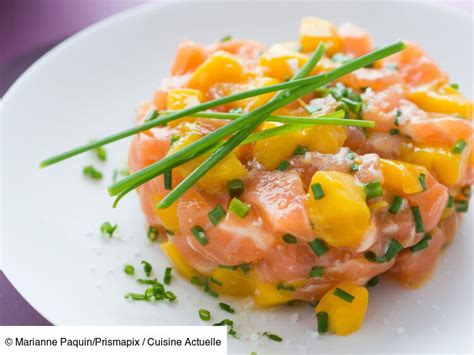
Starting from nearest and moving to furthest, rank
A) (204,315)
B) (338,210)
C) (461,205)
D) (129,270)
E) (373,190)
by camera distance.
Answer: (338,210), (373,190), (204,315), (129,270), (461,205)

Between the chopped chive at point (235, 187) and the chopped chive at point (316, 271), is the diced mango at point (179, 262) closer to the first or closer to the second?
the chopped chive at point (235, 187)

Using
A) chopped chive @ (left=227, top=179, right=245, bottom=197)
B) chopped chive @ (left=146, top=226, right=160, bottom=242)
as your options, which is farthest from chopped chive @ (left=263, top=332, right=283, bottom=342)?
chopped chive @ (left=146, top=226, right=160, bottom=242)

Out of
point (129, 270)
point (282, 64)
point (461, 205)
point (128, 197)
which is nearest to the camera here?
point (129, 270)

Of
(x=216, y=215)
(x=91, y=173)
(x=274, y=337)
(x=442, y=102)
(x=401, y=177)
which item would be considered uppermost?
(x=442, y=102)

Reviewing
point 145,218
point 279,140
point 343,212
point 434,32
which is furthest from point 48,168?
point 434,32

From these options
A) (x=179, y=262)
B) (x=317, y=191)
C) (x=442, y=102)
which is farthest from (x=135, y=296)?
(x=442, y=102)

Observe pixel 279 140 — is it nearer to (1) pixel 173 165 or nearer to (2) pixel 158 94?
(1) pixel 173 165

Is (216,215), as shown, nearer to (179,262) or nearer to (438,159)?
(179,262)

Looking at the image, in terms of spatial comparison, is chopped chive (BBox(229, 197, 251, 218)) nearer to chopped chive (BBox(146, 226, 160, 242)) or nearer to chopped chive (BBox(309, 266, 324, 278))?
chopped chive (BBox(309, 266, 324, 278))

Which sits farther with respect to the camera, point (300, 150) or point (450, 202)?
point (450, 202)
